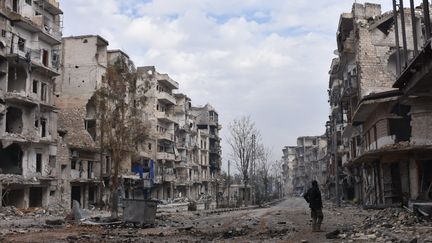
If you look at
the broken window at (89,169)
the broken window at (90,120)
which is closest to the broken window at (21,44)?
the broken window at (90,120)

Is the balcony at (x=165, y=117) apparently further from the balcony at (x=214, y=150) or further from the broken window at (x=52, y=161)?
the broken window at (x=52, y=161)

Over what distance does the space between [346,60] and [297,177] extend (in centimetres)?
11616

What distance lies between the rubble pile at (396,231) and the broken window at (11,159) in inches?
1347

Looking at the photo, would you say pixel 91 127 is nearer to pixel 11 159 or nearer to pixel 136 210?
pixel 11 159

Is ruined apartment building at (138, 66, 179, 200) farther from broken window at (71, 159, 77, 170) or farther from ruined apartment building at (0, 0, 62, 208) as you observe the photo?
ruined apartment building at (0, 0, 62, 208)

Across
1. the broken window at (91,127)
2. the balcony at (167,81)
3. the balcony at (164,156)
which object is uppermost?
the balcony at (167,81)

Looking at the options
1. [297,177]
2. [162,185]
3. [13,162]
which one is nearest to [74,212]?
[13,162]

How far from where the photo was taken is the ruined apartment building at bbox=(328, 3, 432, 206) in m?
30.8

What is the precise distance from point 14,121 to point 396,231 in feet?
129

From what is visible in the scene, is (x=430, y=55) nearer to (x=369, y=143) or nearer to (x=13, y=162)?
(x=369, y=143)

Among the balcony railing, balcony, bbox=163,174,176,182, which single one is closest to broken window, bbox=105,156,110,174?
balcony, bbox=163,174,176,182

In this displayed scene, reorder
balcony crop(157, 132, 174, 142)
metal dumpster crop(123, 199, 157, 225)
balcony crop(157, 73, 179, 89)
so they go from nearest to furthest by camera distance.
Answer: metal dumpster crop(123, 199, 157, 225) < balcony crop(157, 132, 174, 142) < balcony crop(157, 73, 179, 89)

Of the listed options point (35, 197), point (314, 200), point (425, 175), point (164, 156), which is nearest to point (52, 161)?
point (35, 197)

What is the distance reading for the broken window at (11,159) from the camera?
44.9m
